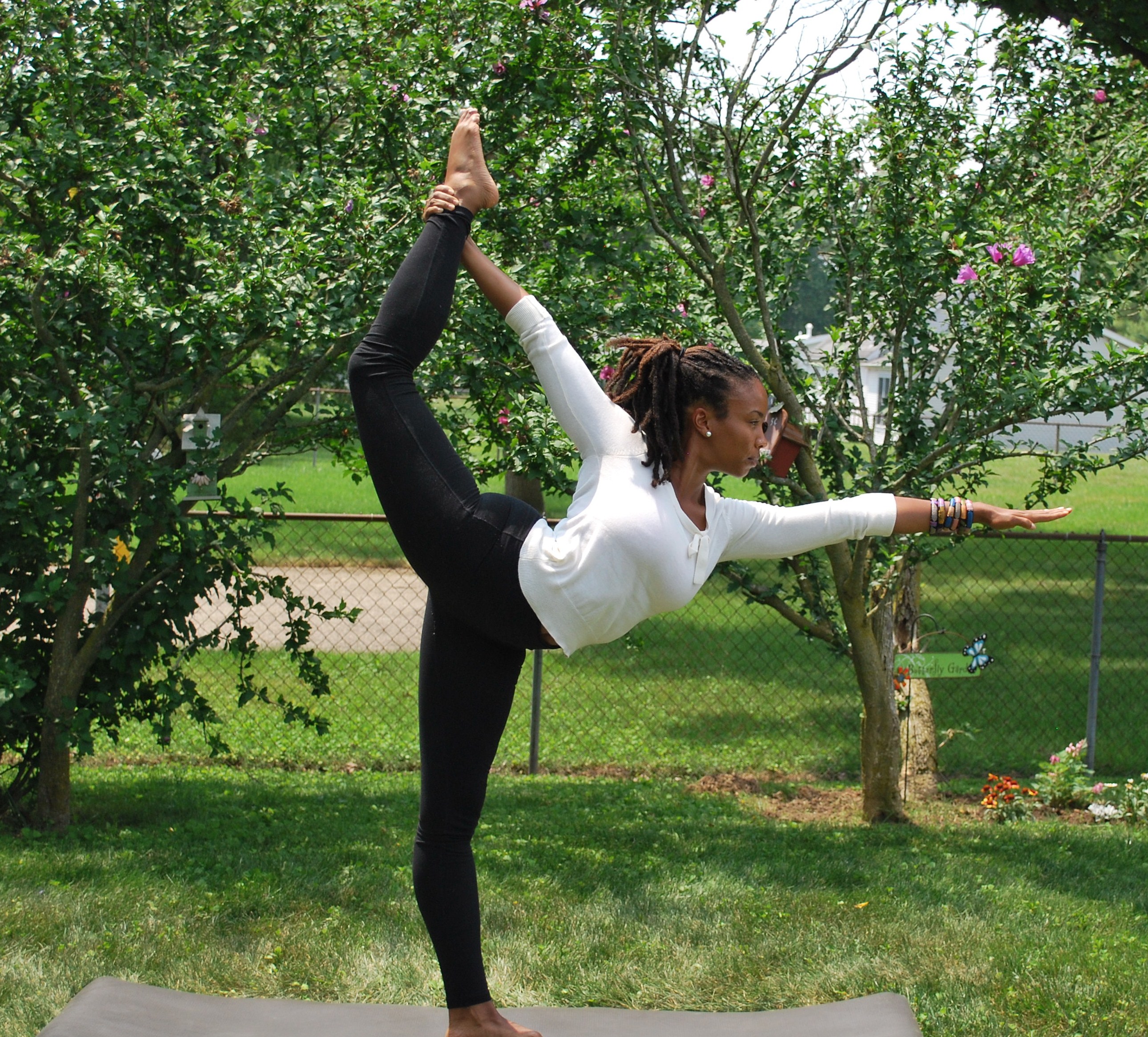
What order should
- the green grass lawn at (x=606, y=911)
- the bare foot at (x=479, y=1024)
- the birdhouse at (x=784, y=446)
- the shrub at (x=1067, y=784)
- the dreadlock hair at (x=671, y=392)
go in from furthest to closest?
1. the shrub at (x=1067, y=784)
2. the birdhouse at (x=784, y=446)
3. the green grass lawn at (x=606, y=911)
4. the bare foot at (x=479, y=1024)
5. the dreadlock hair at (x=671, y=392)

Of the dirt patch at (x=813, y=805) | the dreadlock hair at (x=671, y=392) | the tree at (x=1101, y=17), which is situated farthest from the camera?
the dirt patch at (x=813, y=805)

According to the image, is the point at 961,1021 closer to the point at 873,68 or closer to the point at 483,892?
the point at 483,892

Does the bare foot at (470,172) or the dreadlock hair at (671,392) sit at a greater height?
the bare foot at (470,172)

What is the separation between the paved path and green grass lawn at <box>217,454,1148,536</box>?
2.17 meters

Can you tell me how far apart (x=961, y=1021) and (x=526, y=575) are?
1924 millimetres

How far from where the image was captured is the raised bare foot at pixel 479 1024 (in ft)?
8.54

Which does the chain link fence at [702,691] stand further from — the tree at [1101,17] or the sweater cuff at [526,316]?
the sweater cuff at [526,316]

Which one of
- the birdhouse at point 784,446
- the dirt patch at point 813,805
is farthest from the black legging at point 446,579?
the dirt patch at point 813,805

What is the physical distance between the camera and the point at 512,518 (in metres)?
2.42

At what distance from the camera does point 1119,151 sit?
560cm

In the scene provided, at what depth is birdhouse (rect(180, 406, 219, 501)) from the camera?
15.4 feet

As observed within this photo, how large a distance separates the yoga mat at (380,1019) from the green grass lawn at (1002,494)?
33.7 ft

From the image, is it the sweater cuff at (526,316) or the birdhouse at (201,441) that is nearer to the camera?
the sweater cuff at (526,316)

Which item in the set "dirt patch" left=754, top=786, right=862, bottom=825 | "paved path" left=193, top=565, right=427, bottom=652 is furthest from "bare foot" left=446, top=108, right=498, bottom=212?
"paved path" left=193, top=565, right=427, bottom=652
